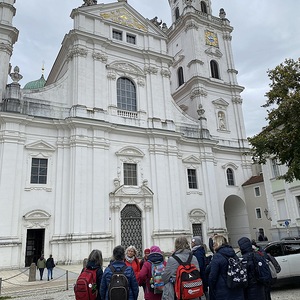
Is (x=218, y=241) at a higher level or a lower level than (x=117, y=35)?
lower

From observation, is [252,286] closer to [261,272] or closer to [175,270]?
[261,272]

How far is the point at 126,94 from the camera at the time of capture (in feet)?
90.3

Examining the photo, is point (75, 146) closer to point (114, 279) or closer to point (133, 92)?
point (133, 92)

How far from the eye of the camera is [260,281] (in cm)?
511

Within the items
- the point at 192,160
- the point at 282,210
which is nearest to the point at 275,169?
the point at 282,210

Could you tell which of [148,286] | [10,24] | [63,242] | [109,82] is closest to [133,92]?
[109,82]

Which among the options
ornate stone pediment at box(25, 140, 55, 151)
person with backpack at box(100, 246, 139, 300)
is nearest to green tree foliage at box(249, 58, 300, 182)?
Result: person with backpack at box(100, 246, 139, 300)

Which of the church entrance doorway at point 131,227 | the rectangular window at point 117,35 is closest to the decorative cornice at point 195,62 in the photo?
the rectangular window at point 117,35

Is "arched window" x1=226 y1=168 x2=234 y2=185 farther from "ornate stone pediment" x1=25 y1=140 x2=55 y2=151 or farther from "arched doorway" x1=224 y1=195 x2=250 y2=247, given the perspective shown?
"ornate stone pediment" x1=25 y1=140 x2=55 y2=151

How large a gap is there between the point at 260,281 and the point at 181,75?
33.9m

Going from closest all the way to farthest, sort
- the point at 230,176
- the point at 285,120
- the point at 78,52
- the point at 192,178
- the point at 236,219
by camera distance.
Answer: the point at 285,120
the point at 78,52
the point at 192,178
the point at 230,176
the point at 236,219

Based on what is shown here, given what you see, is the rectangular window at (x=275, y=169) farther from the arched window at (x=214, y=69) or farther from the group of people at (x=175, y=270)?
the group of people at (x=175, y=270)

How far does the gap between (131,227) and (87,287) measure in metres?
19.6

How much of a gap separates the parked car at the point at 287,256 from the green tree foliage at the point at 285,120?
4.39 meters
